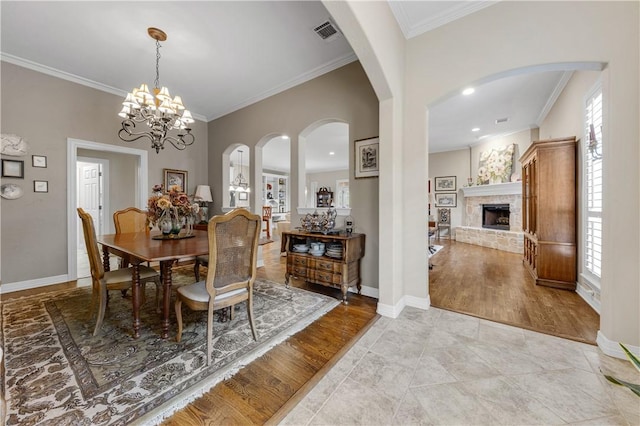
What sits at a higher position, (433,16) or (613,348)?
(433,16)

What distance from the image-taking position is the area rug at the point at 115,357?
133 centimetres

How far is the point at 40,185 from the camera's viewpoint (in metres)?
3.36

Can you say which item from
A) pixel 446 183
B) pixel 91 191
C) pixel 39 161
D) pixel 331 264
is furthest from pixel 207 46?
pixel 446 183

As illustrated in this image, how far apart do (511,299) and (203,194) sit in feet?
17.0

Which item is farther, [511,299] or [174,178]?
[174,178]

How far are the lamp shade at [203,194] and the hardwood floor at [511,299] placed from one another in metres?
4.30

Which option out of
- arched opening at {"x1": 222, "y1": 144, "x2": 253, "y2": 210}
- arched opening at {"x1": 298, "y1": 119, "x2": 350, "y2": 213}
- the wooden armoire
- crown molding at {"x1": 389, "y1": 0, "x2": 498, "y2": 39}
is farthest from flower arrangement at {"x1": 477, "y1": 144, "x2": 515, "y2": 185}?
arched opening at {"x1": 222, "y1": 144, "x2": 253, "y2": 210}

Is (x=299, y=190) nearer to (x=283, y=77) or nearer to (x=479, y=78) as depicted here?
(x=283, y=77)

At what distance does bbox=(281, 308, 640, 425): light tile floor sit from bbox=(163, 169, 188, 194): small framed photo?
4455 mm

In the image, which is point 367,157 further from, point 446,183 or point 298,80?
point 446,183

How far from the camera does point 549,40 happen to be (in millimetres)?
1977

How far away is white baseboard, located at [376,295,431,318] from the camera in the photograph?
2404 mm

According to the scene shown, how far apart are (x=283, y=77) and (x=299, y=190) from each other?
1701 mm

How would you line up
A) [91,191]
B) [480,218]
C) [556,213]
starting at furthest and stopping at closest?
[480,218] → [91,191] → [556,213]
